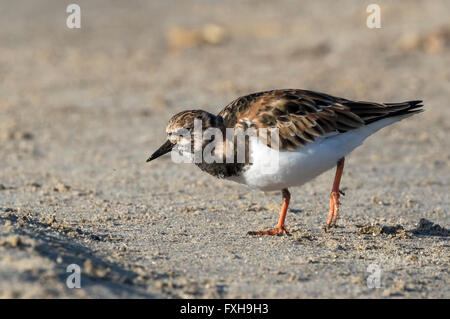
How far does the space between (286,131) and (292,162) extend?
0.91 ft

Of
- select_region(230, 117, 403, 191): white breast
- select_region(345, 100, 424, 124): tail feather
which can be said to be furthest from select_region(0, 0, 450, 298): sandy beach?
select_region(345, 100, 424, 124): tail feather

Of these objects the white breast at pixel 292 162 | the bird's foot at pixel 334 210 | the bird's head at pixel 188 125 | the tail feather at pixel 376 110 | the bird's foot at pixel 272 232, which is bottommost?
the bird's foot at pixel 272 232

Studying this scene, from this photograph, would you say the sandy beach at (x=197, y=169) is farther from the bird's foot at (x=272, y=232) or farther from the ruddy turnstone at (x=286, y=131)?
the ruddy turnstone at (x=286, y=131)

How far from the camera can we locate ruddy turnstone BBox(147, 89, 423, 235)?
225 inches

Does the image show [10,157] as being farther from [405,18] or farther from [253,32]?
[405,18]

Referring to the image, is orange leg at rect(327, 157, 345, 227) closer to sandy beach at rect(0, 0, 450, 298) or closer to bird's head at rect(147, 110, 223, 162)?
sandy beach at rect(0, 0, 450, 298)

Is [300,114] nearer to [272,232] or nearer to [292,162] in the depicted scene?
[292,162]

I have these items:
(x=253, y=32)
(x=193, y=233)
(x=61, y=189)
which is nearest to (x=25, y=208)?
(x=61, y=189)

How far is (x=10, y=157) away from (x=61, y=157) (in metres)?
0.65

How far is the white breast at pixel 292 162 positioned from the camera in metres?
5.68

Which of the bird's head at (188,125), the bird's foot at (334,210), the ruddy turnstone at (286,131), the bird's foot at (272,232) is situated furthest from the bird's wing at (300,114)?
the bird's foot at (272,232)

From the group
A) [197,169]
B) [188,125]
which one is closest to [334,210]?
[188,125]

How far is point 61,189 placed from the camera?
25.4 ft

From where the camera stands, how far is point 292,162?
573cm
